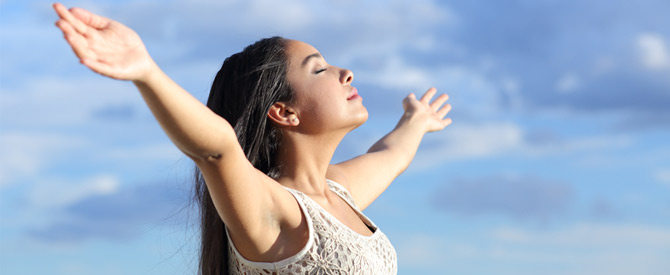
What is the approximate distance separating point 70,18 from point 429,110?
330 cm

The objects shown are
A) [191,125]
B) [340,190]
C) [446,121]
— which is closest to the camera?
[191,125]

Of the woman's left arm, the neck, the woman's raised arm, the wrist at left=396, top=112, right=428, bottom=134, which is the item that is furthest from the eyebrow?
the wrist at left=396, top=112, right=428, bottom=134

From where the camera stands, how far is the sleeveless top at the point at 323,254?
120 inches

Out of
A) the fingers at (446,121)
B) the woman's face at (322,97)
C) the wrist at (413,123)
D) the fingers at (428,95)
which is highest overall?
the fingers at (428,95)

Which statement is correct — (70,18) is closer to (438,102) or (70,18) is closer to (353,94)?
(353,94)

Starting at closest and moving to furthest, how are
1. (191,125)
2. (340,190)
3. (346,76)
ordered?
(191,125) → (346,76) → (340,190)

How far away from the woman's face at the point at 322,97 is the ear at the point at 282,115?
24 mm

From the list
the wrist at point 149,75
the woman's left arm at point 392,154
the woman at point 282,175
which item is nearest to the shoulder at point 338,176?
the woman's left arm at point 392,154

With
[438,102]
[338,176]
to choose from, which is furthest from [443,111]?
[338,176]

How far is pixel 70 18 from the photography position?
2.07 metres

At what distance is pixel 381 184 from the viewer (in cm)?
441

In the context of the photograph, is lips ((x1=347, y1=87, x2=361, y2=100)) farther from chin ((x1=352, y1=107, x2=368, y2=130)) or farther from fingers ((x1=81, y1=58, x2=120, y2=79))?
fingers ((x1=81, y1=58, x2=120, y2=79))

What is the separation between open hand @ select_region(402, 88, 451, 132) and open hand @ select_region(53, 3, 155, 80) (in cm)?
293

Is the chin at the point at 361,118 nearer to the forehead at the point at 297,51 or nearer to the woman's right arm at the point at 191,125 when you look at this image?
the forehead at the point at 297,51
